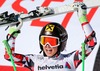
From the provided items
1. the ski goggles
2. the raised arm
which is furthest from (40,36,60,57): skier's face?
the raised arm

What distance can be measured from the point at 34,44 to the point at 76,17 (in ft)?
1.40

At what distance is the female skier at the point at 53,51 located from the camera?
4.71m

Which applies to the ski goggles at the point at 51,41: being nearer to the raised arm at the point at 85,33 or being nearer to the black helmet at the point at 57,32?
the black helmet at the point at 57,32

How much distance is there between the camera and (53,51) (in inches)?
189

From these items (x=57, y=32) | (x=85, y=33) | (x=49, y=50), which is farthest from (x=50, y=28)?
(x=85, y=33)

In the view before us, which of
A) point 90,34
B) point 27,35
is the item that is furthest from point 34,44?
point 90,34

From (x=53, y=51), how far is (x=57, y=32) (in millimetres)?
155

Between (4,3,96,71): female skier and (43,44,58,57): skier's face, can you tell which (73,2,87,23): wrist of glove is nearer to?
(4,3,96,71): female skier

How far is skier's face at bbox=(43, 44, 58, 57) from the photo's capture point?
4.76 m

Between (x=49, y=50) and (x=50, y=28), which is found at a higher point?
(x=50, y=28)

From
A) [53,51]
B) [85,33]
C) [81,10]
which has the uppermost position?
[81,10]

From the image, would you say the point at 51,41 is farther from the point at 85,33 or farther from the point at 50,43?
the point at 85,33

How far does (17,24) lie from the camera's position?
475 centimetres

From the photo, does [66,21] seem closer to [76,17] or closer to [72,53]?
[76,17]
